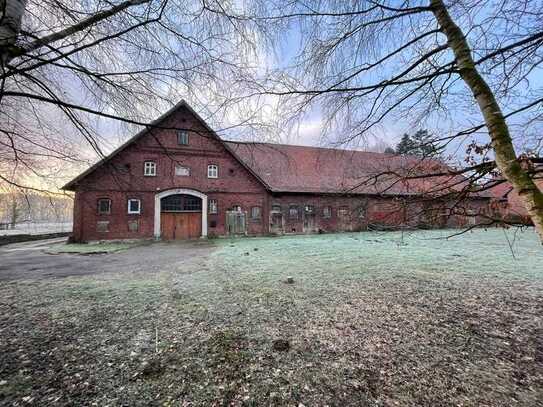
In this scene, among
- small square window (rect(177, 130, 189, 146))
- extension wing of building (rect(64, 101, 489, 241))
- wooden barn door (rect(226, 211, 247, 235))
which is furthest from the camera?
wooden barn door (rect(226, 211, 247, 235))

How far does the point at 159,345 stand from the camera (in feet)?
10.1

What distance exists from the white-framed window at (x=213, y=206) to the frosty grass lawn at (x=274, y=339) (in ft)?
37.5

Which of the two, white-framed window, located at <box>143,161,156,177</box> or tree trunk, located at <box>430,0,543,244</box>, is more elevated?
white-framed window, located at <box>143,161,156,177</box>

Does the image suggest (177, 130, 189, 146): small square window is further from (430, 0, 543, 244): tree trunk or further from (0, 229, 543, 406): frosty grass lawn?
(430, 0, 543, 244): tree trunk

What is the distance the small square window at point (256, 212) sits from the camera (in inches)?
728

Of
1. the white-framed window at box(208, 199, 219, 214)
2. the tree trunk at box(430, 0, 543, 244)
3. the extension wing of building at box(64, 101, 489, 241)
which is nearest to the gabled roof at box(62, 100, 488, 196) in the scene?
the tree trunk at box(430, 0, 543, 244)

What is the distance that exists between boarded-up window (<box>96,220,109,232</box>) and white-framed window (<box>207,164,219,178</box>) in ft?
23.2

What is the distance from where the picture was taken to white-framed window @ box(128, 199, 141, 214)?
15.8 meters

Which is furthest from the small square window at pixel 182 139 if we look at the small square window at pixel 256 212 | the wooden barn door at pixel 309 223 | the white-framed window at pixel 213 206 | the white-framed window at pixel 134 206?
the wooden barn door at pixel 309 223

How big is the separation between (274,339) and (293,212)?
53.7ft

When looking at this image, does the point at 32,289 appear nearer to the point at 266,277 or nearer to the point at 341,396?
the point at 266,277

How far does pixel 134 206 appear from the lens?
1593cm

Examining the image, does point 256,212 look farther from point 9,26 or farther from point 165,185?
point 9,26

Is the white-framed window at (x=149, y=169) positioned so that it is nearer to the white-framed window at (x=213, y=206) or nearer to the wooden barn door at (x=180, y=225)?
the wooden barn door at (x=180, y=225)
